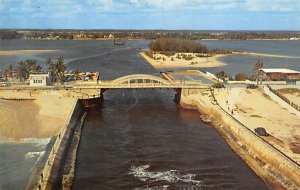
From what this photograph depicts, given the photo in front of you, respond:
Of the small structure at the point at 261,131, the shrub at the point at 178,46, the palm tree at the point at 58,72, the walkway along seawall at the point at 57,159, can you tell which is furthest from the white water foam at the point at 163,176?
the shrub at the point at 178,46

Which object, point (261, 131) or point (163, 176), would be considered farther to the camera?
point (261, 131)

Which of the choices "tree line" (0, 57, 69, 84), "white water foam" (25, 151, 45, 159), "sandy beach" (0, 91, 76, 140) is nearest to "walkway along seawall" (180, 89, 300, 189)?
"sandy beach" (0, 91, 76, 140)

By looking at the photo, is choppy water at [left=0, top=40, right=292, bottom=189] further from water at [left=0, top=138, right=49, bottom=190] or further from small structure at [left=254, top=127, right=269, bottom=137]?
small structure at [left=254, top=127, right=269, bottom=137]

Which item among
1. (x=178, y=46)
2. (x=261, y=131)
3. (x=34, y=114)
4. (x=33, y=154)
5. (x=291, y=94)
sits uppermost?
(x=178, y=46)

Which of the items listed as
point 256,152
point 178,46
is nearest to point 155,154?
point 256,152

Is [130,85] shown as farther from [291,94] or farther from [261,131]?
[261,131]

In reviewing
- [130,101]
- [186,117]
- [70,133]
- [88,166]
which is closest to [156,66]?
[130,101]
